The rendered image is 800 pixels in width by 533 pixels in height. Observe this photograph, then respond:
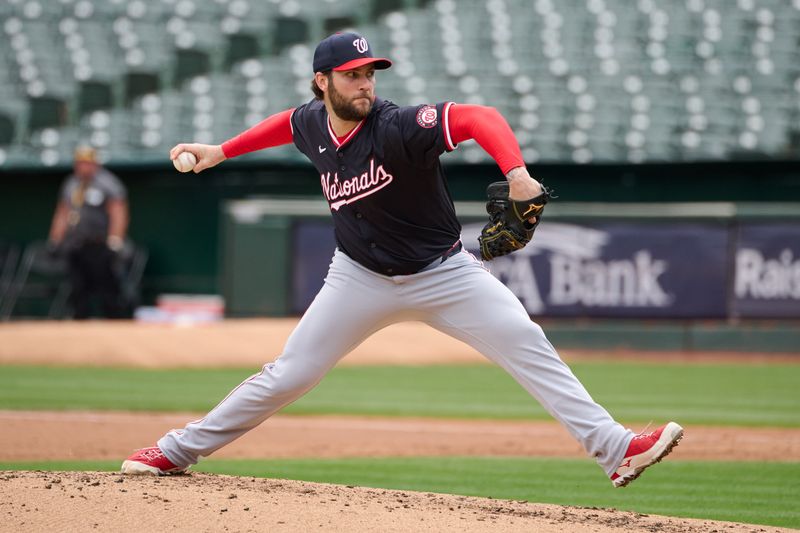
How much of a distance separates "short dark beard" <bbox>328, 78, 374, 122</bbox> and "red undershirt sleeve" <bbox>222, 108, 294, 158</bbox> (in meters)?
0.42

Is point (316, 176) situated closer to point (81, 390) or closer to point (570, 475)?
point (81, 390)

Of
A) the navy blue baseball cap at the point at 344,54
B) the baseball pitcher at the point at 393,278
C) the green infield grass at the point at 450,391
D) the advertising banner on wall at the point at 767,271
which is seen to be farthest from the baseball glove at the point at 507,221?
the advertising banner on wall at the point at 767,271

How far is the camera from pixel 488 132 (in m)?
3.96

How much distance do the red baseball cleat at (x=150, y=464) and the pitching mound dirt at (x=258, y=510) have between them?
0.07 meters

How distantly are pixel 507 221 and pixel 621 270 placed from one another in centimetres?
894

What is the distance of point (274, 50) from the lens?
1711cm

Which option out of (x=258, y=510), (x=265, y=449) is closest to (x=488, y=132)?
(x=258, y=510)

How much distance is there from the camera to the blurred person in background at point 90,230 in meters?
12.9

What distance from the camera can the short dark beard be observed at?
4320mm

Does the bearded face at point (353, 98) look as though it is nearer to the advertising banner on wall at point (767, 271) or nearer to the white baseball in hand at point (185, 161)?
the white baseball in hand at point (185, 161)

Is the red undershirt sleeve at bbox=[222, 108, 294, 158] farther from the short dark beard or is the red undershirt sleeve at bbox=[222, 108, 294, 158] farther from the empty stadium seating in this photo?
the empty stadium seating

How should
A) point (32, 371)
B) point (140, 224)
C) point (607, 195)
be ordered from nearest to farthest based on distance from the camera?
1. point (32, 371)
2. point (607, 195)
3. point (140, 224)

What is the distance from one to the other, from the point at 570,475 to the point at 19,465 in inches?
112

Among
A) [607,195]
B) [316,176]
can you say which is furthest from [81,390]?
[607,195]
